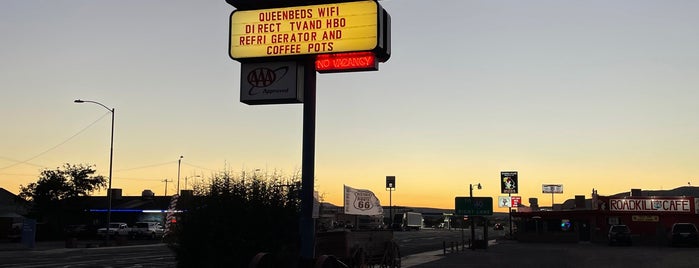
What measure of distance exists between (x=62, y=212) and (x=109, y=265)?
150 ft

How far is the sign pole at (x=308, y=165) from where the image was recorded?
15.3 m

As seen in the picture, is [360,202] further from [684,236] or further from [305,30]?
[684,236]

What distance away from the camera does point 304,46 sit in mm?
16484

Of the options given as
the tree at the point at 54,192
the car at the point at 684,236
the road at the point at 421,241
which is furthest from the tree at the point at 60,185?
the car at the point at 684,236

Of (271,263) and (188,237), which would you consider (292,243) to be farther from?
(188,237)

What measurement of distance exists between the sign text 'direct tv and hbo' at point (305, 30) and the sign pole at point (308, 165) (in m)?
0.64

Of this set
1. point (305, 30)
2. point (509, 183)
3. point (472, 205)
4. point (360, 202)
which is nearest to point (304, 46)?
point (305, 30)

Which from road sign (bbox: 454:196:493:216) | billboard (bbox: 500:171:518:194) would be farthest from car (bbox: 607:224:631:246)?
billboard (bbox: 500:171:518:194)

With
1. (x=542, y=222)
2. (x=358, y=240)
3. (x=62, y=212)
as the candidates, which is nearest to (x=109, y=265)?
(x=358, y=240)

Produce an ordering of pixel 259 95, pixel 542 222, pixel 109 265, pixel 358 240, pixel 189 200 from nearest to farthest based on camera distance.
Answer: pixel 189 200
pixel 259 95
pixel 358 240
pixel 109 265
pixel 542 222

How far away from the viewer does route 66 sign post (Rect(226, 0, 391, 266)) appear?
53.6 feet

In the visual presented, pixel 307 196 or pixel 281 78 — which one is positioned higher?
pixel 281 78

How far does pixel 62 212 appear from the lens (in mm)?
70438

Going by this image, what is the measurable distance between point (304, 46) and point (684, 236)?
47.5 metres
